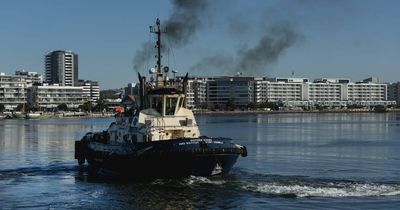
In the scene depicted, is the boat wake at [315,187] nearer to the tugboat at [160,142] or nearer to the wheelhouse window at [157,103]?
the tugboat at [160,142]

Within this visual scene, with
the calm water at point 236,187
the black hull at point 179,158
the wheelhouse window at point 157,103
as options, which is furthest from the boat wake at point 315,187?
the wheelhouse window at point 157,103

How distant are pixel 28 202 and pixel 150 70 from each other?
14.9 meters

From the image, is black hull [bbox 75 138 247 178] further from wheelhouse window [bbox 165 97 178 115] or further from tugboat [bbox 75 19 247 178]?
wheelhouse window [bbox 165 97 178 115]

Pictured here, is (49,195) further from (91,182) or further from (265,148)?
(265,148)

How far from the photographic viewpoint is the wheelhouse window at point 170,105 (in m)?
41.5

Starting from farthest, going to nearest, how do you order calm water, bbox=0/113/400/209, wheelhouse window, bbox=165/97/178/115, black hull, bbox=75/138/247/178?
wheelhouse window, bbox=165/97/178/115 → black hull, bbox=75/138/247/178 → calm water, bbox=0/113/400/209

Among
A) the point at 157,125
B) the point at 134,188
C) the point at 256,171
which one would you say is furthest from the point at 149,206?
the point at 256,171

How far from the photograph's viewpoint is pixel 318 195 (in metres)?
31.7

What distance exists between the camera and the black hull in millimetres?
36812

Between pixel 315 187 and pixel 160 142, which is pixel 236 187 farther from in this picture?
pixel 160 142

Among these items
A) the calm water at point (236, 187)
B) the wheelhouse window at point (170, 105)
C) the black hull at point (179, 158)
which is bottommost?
the calm water at point (236, 187)

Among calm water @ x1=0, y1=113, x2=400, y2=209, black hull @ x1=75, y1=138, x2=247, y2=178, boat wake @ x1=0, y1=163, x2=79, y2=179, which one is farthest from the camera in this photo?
boat wake @ x1=0, y1=163, x2=79, y2=179

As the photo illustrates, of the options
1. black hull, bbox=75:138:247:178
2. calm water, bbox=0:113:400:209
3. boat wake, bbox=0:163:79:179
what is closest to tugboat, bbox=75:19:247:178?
black hull, bbox=75:138:247:178

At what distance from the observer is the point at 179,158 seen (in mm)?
36812
